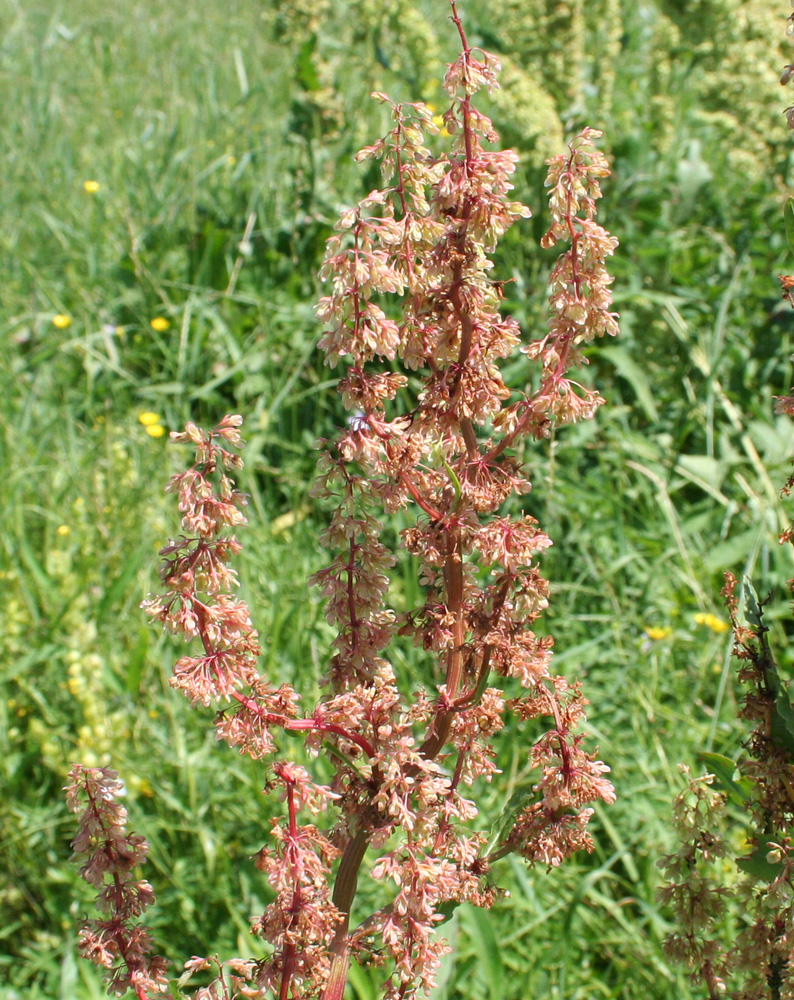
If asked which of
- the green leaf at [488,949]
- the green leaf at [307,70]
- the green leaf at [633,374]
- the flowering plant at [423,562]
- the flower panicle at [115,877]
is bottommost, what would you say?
Answer: the green leaf at [488,949]

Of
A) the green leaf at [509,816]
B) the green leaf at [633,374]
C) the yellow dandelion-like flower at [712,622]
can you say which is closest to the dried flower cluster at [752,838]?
the green leaf at [509,816]

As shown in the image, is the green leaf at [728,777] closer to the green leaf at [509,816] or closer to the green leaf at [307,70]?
the green leaf at [509,816]

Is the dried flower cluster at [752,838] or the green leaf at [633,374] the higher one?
the dried flower cluster at [752,838]

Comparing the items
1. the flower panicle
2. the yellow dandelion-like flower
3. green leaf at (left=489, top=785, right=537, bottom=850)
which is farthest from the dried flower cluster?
the yellow dandelion-like flower

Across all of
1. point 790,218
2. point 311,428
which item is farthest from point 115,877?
point 311,428

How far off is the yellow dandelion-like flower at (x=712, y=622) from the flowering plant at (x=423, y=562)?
175 cm

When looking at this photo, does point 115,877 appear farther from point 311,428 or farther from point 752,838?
point 311,428

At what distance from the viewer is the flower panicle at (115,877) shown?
2.88ft

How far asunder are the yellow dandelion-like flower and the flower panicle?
189 centimetres

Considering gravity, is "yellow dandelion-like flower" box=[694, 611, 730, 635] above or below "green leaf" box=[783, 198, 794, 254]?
below

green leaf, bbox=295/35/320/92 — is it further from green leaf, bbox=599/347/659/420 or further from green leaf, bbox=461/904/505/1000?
green leaf, bbox=461/904/505/1000

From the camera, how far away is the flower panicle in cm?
88

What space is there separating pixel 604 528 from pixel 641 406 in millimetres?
681

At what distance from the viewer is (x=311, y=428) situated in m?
3.49
